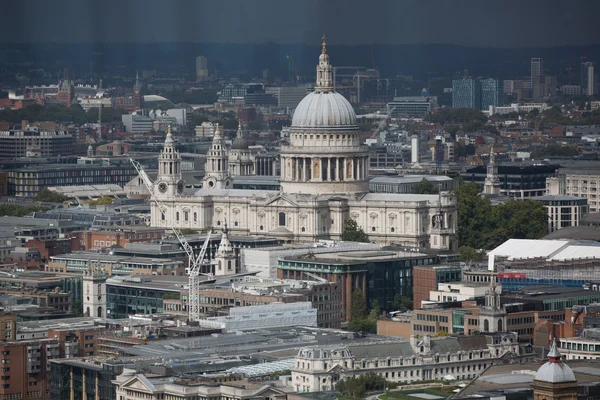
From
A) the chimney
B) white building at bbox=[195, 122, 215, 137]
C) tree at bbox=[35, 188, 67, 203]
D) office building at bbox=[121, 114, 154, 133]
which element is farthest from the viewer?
office building at bbox=[121, 114, 154, 133]

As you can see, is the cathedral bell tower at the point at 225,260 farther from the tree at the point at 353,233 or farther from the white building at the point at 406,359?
the white building at the point at 406,359

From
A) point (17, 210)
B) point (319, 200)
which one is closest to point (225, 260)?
point (319, 200)

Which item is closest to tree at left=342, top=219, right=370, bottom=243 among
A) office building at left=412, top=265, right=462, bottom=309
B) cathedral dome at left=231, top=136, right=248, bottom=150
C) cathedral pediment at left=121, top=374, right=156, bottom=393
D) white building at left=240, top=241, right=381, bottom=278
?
white building at left=240, top=241, right=381, bottom=278

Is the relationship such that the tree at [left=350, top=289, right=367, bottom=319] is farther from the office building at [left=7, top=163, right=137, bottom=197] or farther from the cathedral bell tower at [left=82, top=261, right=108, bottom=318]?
the office building at [left=7, top=163, right=137, bottom=197]

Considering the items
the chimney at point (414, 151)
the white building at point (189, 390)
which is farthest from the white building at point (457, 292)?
the chimney at point (414, 151)

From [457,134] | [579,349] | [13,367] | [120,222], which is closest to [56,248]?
[120,222]

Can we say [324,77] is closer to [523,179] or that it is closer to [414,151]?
[523,179]
